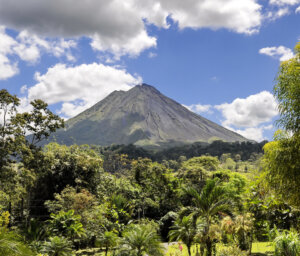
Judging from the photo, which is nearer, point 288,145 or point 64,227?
point 288,145

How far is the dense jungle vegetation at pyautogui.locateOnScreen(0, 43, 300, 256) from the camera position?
8.93 meters

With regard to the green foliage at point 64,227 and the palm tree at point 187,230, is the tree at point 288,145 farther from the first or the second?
the green foliage at point 64,227

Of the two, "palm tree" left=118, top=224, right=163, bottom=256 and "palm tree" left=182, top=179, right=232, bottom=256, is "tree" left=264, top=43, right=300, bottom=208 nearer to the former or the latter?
"palm tree" left=182, top=179, right=232, bottom=256

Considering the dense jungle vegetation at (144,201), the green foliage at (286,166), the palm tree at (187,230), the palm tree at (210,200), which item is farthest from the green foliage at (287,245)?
the palm tree at (187,230)

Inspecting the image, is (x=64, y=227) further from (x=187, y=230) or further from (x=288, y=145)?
(x=288, y=145)

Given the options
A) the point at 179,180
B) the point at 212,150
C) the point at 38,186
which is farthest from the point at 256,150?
the point at 38,186

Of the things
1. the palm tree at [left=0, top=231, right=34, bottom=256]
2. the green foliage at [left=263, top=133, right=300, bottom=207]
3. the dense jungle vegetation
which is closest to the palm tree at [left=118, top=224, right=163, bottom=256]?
the dense jungle vegetation

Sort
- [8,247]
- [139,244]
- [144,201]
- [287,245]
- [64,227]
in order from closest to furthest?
[8,247] < [287,245] < [139,244] < [64,227] < [144,201]

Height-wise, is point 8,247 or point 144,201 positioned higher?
point 8,247

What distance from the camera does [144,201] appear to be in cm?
2628

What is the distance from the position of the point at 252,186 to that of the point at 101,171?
15.7m

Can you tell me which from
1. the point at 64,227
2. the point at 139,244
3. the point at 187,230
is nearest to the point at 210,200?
the point at 187,230

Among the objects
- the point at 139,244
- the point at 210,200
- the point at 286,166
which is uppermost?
the point at 286,166

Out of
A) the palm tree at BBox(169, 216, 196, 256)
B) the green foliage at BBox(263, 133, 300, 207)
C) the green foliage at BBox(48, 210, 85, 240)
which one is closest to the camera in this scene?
the green foliage at BBox(263, 133, 300, 207)
